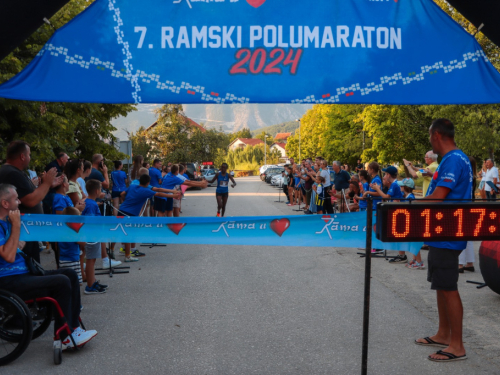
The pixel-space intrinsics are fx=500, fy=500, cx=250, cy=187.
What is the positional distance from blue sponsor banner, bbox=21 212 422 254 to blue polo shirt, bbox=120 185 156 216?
450 cm

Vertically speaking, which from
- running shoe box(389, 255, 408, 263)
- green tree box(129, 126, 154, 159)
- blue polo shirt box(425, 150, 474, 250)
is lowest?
running shoe box(389, 255, 408, 263)

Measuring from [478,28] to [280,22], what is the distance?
5.06 feet

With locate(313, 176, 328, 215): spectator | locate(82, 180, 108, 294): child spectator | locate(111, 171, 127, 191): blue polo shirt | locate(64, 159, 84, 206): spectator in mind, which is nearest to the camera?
locate(82, 180, 108, 294): child spectator

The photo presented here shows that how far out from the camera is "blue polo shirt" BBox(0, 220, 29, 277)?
4.72 m

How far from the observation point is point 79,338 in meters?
5.11

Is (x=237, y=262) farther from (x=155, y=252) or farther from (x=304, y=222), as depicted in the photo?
(x=304, y=222)

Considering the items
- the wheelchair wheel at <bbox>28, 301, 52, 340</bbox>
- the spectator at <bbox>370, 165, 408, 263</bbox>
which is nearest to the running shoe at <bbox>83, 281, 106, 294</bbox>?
the wheelchair wheel at <bbox>28, 301, 52, 340</bbox>

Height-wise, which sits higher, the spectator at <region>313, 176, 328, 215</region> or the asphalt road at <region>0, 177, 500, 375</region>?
the spectator at <region>313, 176, 328, 215</region>

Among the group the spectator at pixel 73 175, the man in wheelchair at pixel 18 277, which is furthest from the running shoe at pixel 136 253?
the man in wheelchair at pixel 18 277

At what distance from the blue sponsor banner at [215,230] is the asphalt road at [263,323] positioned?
1.10 m

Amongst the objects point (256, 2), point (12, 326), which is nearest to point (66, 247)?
point (12, 326)

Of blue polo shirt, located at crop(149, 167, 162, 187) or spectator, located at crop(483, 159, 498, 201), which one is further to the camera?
spectator, located at crop(483, 159, 498, 201)

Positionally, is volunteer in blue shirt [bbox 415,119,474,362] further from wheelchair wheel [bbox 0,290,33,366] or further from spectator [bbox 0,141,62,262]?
spectator [bbox 0,141,62,262]

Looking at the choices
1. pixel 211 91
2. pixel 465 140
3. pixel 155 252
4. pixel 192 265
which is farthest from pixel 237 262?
pixel 465 140
